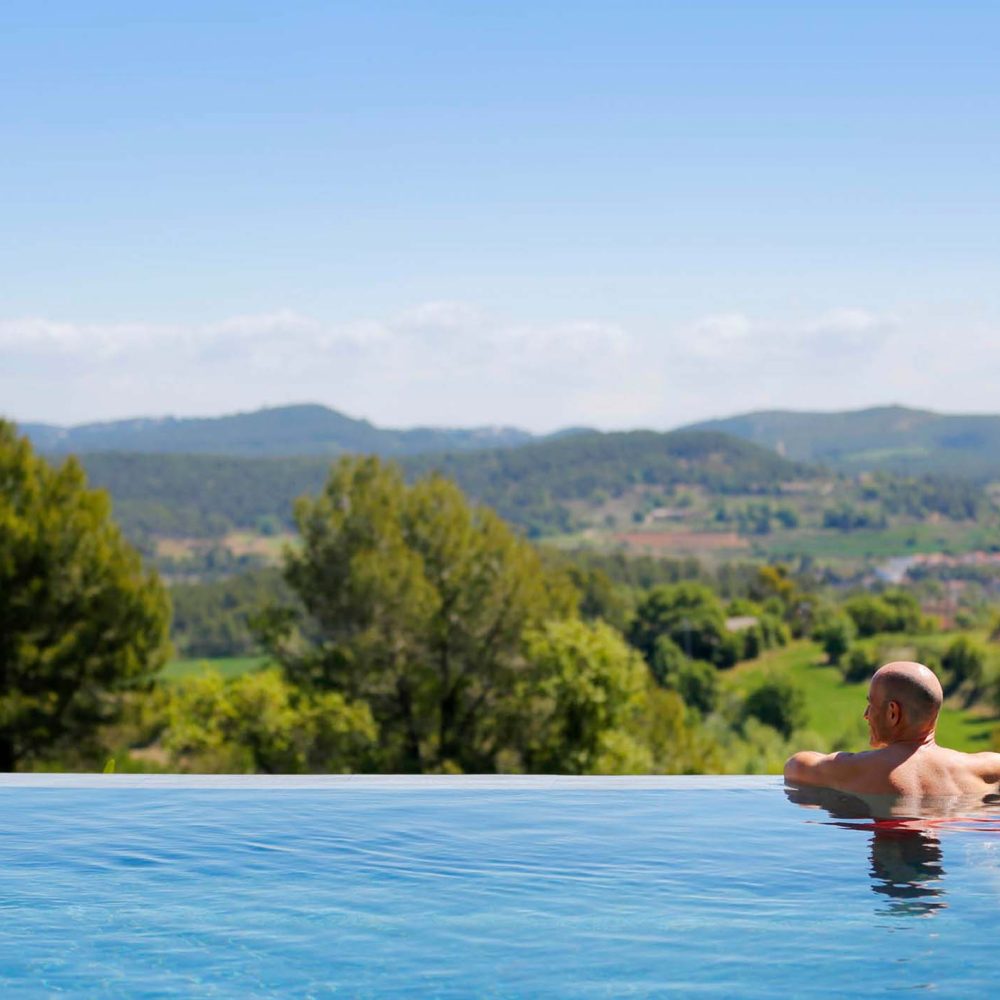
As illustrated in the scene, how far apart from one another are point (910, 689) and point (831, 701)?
71.5 m

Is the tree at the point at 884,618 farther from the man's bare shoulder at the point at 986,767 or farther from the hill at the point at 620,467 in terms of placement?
the man's bare shoulder at the point at 986,767

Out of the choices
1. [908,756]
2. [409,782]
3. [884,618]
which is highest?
[908,756]

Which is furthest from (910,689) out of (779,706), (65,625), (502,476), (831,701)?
(502,476)

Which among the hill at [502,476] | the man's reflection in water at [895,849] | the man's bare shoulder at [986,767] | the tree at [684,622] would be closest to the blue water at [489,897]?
the man's reflection in water at [895,849]

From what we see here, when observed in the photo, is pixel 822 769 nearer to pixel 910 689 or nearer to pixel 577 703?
pixel 910 689

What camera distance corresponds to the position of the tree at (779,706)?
226 feet

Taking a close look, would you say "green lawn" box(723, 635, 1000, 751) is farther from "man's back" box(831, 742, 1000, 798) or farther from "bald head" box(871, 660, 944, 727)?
"bald head" box(871, 660, 944, 727)

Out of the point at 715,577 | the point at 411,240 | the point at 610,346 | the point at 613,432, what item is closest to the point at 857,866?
the point at 411,240

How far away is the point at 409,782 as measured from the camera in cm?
558

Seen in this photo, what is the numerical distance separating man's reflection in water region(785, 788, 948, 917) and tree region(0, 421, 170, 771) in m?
13.8

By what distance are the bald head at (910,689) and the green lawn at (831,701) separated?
51.0 meters

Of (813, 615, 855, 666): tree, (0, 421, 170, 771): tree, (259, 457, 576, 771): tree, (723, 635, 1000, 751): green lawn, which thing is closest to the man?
(0, 421, 170, 771): tree

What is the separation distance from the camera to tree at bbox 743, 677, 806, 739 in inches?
2714

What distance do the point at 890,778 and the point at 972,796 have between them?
14.5 inches
